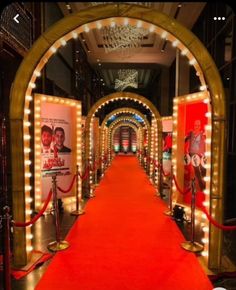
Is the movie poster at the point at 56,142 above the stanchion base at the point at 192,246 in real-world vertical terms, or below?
above

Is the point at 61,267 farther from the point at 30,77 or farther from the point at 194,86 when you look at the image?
the point at 194,86

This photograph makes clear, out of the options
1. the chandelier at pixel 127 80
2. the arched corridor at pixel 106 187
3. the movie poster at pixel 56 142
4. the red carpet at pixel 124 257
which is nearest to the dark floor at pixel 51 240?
the arched corridor at pixel 106 187

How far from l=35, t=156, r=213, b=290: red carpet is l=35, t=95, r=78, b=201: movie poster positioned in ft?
3.83

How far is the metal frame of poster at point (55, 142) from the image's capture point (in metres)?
6.15

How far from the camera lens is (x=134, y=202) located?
7.87 meters

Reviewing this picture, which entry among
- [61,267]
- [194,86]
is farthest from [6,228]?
[194,86]

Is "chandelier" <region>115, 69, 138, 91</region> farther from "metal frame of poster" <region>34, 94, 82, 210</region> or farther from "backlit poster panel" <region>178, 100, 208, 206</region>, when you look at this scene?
"backlit poster panel" <region>178, 100, 208, 206</region>

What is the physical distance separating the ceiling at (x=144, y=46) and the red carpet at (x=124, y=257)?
602cm

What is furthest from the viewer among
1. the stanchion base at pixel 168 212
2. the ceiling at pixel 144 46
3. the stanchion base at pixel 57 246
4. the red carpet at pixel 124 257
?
the ceiling at pixel 144 46

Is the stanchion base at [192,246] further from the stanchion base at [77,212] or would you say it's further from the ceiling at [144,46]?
the ceiling at [144,46]

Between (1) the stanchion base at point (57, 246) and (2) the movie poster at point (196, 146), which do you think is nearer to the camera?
(1) the stanchion base at point (57, 246)

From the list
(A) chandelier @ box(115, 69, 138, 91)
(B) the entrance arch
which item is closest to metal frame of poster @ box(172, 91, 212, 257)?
(B) the entrance arch

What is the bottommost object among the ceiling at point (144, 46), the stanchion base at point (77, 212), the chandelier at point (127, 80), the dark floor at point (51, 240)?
the dark floor at point (51, 240)

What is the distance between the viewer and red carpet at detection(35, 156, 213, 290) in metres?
3.46
